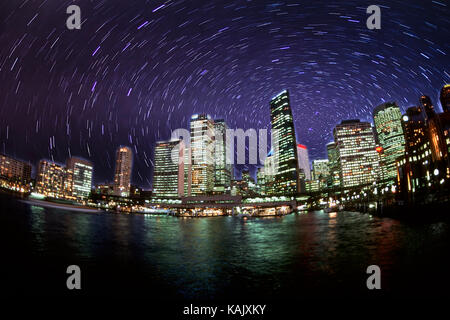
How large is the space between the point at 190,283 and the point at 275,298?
4031mm

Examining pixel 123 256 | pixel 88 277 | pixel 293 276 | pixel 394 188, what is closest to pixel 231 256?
pixel 293 276

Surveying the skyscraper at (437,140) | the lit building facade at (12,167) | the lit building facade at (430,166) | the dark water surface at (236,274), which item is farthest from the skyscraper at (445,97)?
the lit building facade at (12,167)

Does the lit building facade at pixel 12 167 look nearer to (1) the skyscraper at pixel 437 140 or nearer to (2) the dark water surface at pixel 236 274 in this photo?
(2) the dark water surface at pixel 236 274

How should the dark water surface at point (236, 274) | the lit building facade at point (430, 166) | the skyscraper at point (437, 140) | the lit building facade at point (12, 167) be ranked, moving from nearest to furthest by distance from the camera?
the dark water surface at point (236, 274)
the lit building facade at point (430, 166)
the skyscraper at point (437, 140)
the lit building facade at point (12, 167)

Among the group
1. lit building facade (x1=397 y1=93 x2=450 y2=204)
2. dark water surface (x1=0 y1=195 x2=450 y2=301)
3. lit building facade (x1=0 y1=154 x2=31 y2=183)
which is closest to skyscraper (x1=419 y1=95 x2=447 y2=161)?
lit building facade (x1=397 y1=93 x2=450 y2=204)

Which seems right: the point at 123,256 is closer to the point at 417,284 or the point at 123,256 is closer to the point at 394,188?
the point at 417,284

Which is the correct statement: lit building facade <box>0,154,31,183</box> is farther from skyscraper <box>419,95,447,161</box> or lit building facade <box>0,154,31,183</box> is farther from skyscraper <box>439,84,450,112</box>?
skyscraper <box>439,84,450,112</box>

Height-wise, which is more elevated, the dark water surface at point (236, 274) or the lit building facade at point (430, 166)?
the lit building facade at point (430, 166)

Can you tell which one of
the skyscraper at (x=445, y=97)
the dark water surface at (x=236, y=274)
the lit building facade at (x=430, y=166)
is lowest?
the dark water surface at (x=236, y=274)

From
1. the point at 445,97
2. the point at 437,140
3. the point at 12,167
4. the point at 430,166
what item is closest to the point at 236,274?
the point at 430,166

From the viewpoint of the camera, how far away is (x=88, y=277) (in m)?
12.0

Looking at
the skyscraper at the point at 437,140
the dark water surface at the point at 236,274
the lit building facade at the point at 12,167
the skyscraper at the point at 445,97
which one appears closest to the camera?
the dark water surface at the point at 236,274

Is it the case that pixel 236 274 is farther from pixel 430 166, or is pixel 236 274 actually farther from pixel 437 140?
pixel 437 140
